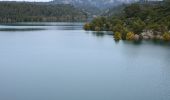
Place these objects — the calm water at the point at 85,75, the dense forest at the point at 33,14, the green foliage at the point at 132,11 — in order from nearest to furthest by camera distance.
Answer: the calm water at the point at 85,75
the green foliage at the point at 132,11
the dense forest at the point at 33,14

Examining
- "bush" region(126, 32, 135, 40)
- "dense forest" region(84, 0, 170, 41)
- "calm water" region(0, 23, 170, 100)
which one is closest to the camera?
"calm water" region(0, 23, 170, 100)

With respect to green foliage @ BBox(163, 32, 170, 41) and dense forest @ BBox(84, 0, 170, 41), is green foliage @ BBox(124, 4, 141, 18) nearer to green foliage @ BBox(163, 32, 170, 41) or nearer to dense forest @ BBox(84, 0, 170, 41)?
dense forest @ BBox(84, 0, 170, 41)

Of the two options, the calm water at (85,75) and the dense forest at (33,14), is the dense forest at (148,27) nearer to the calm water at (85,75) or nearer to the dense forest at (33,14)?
the calm water at (85,75)

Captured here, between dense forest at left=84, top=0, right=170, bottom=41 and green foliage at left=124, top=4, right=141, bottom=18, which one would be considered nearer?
dense forest at left=84, top=0, right=170, bottom=41

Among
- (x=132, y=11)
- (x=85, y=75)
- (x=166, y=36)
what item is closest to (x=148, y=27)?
(x=166, y=36)

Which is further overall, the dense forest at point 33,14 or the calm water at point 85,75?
the dense forest at point 33,14

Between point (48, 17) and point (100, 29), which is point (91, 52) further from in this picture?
point (48, 17)

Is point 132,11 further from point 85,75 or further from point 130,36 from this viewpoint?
point 85,75

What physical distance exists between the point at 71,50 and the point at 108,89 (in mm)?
19351

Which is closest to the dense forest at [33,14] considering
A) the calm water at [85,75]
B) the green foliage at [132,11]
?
the green foliage at [132,11]

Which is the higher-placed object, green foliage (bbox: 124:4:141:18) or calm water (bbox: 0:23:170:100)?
green foliage (bbox: 124:4:141:18)

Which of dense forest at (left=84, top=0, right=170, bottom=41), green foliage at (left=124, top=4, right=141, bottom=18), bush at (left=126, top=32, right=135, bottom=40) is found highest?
green foliage at (left=124, top=4, right=141, bottom=18)

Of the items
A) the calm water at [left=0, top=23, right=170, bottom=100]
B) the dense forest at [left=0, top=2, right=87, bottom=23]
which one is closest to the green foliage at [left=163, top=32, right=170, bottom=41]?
the calm water at [left=0, top=23, right=170, bottom=100]

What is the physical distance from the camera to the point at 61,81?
24750mm
